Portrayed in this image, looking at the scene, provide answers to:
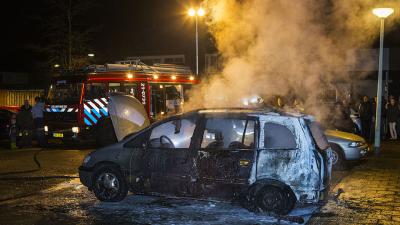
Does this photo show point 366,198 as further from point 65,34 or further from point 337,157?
point 65,34

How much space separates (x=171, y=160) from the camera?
7.52m

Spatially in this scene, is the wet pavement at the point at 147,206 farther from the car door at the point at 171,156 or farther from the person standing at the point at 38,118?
the person standing at the point at 38,118

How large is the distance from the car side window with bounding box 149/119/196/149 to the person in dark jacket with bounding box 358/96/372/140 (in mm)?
11196

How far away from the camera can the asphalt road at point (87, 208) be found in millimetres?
6949

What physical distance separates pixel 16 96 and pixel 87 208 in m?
20.4

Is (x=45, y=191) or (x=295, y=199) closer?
(x=295, y=199)

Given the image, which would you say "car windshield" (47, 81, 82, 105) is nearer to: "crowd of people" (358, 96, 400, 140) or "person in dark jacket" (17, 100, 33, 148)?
"person in dark jacket" (17, 100, 33, 148)

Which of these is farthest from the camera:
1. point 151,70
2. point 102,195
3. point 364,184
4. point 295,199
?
point 151,70

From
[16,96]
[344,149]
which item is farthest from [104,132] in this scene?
[16,96]

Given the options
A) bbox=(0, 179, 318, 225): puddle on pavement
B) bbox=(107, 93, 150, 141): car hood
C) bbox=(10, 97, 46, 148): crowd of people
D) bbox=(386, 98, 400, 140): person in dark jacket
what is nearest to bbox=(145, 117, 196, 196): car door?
bbox=(0, 179, 318, 225): puddle on pavement

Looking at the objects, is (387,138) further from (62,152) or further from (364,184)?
(62,152)

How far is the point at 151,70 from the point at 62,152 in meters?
4.11

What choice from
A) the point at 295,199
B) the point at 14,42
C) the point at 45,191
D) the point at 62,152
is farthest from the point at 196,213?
the point at 14,42

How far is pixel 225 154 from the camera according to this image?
724cm
